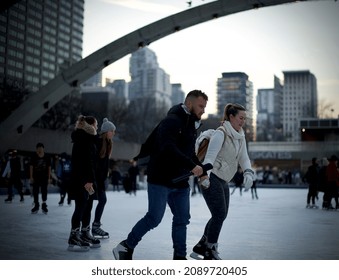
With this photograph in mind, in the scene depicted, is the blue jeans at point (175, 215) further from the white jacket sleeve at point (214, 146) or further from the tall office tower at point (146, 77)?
the tall office tower at point (146, 77)

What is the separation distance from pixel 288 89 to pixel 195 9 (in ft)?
411

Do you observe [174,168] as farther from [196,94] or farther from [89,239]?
[89,239]

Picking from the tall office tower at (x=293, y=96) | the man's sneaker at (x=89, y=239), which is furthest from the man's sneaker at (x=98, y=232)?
the tall office tower at (x=293, y=96)

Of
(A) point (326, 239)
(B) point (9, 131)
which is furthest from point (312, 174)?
(B) point (9, 131)

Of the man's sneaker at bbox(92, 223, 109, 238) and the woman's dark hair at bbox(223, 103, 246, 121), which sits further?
the man's sneaker at bbox(92, 223, 109, 238)

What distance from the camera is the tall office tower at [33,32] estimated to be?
290 inches

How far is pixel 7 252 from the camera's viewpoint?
4.79 m

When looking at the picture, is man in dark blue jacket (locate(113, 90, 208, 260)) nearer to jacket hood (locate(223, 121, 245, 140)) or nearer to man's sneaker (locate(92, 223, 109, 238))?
jacket hood (locate(223, 121, 245, 140))

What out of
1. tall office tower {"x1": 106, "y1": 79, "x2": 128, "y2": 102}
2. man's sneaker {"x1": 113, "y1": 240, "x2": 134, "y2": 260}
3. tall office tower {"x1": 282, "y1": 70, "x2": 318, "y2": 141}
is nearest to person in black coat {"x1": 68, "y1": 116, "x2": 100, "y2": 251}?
man's sneaker {"x1": 113, "y1": 240, "x2": 134, "y2": 260}

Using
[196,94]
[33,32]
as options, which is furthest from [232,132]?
[33,32]

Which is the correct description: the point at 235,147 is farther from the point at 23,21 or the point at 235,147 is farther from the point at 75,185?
the point at 23,21

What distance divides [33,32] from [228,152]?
486 centimetres

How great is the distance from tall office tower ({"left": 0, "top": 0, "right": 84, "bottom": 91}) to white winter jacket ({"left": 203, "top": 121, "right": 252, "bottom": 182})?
3.75 m

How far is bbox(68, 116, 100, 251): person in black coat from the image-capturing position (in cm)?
516
